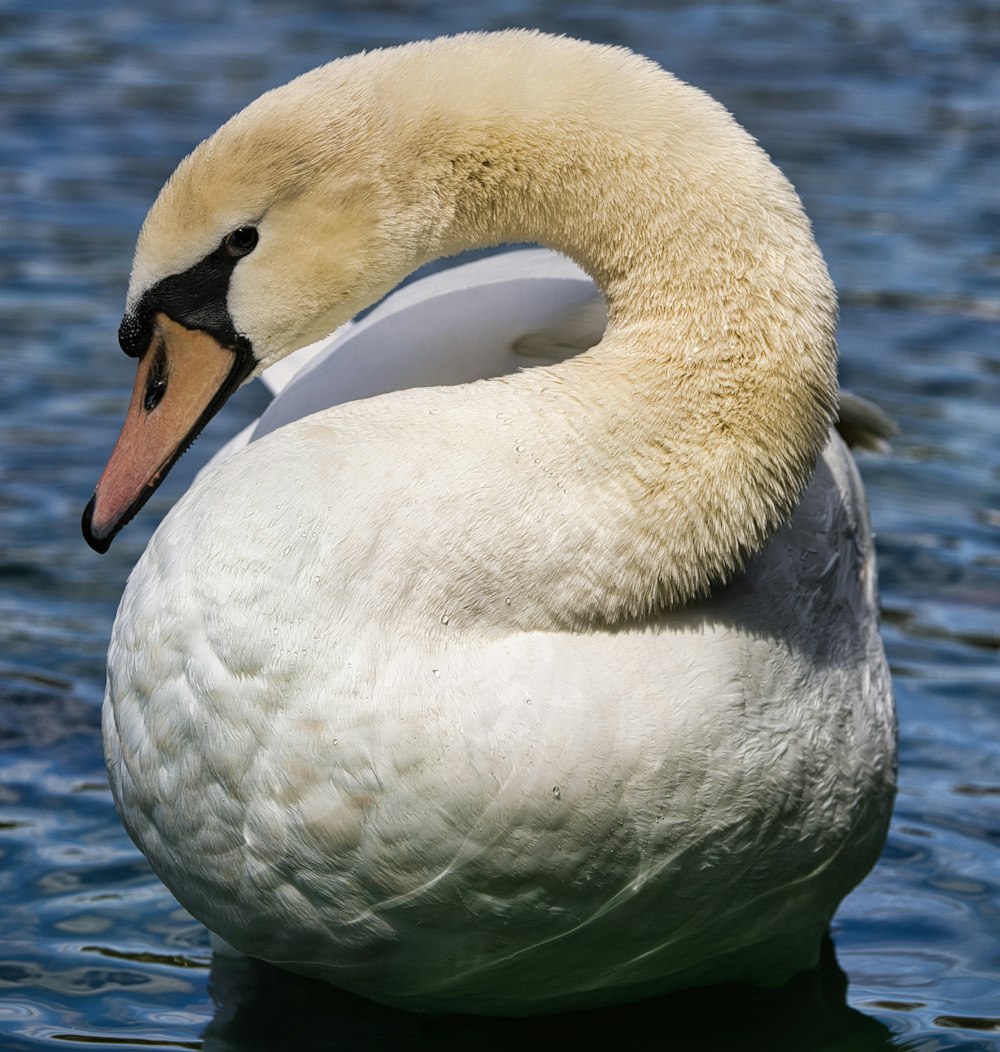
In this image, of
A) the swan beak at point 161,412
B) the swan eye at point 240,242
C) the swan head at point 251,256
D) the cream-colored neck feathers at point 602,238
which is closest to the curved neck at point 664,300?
the cream-colored neck feathers at point 602,238

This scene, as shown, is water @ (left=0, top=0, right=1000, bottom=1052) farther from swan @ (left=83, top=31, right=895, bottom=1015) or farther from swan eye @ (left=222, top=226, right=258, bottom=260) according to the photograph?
swan eye @ (left=222, top=226, right=258, bottom=260)

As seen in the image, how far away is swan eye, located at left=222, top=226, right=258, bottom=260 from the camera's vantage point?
12.2 ft

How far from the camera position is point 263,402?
762 cm

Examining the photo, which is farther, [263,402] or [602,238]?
[263,402]

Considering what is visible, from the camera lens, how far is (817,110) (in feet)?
35.8

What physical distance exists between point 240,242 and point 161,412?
15.0 inches

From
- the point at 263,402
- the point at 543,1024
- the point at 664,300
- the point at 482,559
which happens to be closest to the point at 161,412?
the point at 482,559

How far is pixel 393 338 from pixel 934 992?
5.70ft

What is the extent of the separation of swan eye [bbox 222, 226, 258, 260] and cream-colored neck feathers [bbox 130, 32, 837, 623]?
0.02 meters

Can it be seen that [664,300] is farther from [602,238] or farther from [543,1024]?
[543,1024]

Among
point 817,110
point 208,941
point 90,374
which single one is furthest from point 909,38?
point 208,941

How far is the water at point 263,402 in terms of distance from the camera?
4.32 metres

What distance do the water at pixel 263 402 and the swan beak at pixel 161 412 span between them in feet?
3.44

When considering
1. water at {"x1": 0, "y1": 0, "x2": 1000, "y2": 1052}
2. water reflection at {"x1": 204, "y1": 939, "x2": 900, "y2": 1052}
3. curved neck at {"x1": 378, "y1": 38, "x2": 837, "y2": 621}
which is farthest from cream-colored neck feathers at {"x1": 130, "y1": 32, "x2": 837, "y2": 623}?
water at {"x1": 0, "y1": 0, "x2": 1000, "y2": 1052}
